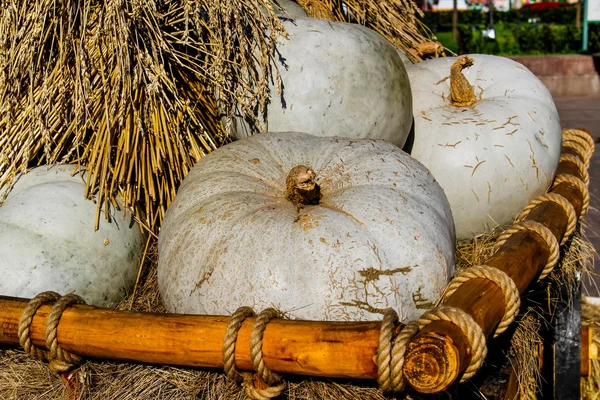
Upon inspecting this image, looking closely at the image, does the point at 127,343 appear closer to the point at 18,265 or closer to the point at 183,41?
the point at 18,265

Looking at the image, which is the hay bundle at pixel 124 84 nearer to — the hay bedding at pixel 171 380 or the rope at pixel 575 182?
the hay bedding at pixel 171 380

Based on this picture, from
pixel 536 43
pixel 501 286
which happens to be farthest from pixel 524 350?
pixel 536 43

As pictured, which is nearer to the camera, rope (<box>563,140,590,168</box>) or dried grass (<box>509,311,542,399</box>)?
dried grass (<box>509,311,542,399</box>)

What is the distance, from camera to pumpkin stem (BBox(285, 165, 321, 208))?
170cm

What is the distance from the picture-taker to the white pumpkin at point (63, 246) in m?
2.01

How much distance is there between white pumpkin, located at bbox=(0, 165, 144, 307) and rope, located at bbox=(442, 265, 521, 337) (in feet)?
3.40

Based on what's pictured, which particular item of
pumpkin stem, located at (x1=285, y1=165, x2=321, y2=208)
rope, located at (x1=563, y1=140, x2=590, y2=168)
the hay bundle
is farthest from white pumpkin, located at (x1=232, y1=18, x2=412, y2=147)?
rope, located at (x1=563, y1=140, x2=590, y2=168)

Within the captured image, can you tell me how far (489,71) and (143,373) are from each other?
187cm

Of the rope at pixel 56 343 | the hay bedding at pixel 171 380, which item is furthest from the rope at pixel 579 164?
the rope at pixel 56 343

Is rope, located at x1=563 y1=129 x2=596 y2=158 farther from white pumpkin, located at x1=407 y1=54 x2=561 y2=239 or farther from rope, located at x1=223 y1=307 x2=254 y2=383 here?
rope, located at x1=223 y1=307 x2=254 y2=383

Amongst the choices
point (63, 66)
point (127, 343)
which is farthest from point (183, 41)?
point (127, 343)

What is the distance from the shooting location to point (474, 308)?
1.47m

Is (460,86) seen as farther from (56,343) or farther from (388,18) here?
(56,343)

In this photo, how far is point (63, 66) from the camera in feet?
7.31
